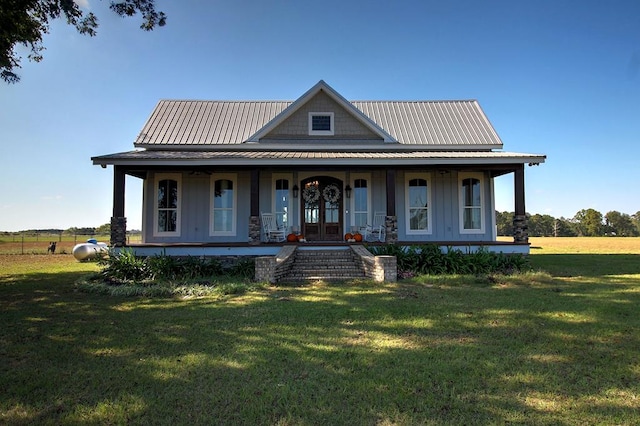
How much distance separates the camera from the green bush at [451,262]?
991 centimetres

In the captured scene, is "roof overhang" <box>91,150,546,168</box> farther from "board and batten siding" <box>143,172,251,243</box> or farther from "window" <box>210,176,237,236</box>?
"window" <box>210,176,237,236</box>

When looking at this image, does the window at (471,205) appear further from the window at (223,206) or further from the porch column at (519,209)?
the window at (223,206)

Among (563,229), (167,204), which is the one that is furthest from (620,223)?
(167,204)

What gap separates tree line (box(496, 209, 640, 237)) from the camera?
51.7m

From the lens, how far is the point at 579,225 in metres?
54.4

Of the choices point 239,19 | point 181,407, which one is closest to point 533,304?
point 181,407

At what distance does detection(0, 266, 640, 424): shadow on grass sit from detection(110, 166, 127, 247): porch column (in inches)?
165

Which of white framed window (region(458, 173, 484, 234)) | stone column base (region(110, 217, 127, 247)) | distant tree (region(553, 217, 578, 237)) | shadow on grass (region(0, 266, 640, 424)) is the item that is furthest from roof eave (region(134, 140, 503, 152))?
distant tree (region(553, 217, 578, 237))

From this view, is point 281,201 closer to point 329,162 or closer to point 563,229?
point 329,162

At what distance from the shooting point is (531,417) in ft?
9.27

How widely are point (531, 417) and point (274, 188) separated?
1122cm

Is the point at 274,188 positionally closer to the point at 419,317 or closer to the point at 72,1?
the point at 72,1

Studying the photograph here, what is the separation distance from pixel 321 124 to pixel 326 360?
11.1m

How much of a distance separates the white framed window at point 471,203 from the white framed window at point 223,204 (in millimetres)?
8159
